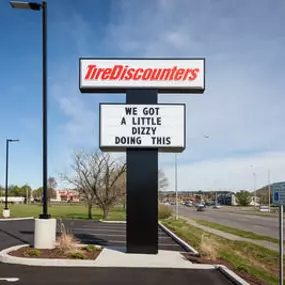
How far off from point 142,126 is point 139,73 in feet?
5.77

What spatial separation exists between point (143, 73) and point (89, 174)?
2691 cm

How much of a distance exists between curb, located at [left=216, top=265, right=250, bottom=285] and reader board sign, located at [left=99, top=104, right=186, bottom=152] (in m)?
4.26

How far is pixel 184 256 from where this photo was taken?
1277 cm

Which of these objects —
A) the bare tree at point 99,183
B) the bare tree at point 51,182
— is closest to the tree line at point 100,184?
the bare tree at point 99,183

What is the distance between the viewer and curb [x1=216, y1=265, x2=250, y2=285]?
8913 mm

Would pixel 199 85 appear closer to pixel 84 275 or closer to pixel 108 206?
pixel 84 275

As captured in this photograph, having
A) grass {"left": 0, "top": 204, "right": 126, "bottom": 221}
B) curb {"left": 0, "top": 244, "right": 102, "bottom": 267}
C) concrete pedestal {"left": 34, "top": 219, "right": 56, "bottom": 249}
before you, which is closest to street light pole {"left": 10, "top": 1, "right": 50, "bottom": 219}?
concrete pedestal {"left": 34, "top": 219, "right": 56, "bottom": 249}

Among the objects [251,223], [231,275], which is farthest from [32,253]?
[251,223]

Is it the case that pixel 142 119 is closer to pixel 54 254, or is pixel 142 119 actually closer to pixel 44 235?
pixel 44 235

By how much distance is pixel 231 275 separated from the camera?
952 centimetres

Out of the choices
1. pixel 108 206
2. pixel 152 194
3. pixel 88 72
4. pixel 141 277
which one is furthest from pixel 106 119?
pixel 108 206

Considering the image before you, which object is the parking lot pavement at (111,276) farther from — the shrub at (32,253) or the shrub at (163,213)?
the shrub at (163,213)

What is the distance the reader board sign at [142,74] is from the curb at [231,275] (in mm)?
5880

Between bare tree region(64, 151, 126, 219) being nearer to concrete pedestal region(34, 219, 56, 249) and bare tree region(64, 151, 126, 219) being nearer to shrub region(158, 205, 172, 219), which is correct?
shrub region(158, 205, 172, 219)
